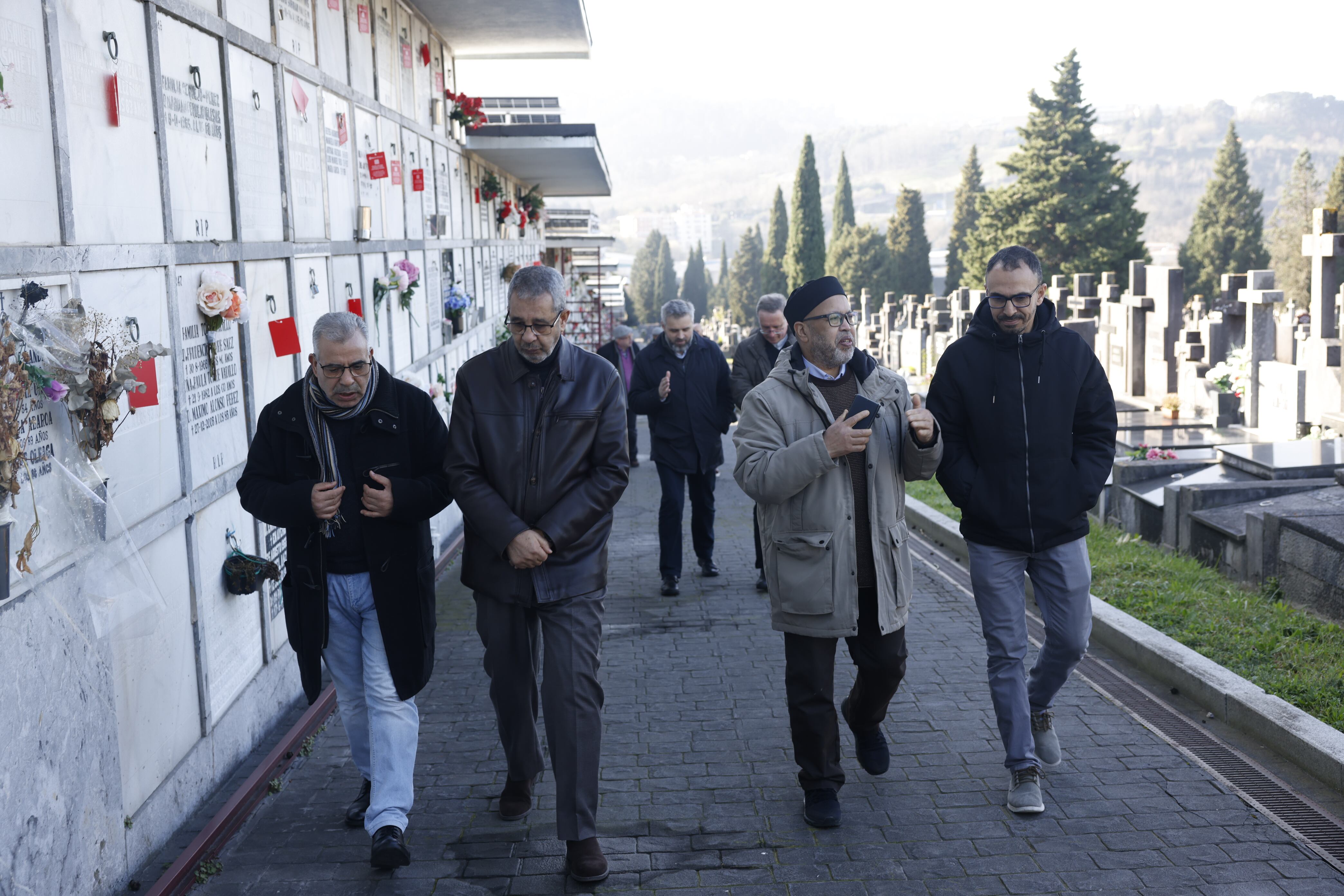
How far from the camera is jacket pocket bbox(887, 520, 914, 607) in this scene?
4375 mm

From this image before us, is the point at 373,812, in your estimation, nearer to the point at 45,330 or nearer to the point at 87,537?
the point at 87,537

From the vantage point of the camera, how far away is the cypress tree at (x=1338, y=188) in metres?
43.0

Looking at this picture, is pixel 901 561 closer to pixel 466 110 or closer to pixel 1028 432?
pixel 1028 432

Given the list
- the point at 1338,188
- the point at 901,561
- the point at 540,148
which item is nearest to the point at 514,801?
the point at 901,561

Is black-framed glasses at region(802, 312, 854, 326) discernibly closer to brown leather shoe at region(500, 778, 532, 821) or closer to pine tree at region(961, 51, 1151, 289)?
brown leather shoe at region(500, 778, 532, 821)

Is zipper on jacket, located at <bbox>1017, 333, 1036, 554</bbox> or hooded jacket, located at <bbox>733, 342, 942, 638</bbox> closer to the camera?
hooded jacket, located at <bbox>733, 342, 942, 638</bbox>

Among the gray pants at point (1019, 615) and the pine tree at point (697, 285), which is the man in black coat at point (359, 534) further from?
the pine tree at point (697, 285)

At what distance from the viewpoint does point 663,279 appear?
130250 millimetres

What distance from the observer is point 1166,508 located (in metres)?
9.07

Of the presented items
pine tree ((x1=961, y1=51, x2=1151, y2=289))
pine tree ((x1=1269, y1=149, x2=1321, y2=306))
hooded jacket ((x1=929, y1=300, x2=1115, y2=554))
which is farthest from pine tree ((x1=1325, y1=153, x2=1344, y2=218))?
hooded jacket ((x1=929, y1=300, x2=1115, y2=554))

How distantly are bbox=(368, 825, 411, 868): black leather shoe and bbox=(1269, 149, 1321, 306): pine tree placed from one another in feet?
173

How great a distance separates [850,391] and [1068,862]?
1798 millimetres

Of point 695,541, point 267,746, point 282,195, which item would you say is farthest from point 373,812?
point 695,541

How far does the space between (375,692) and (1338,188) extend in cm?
4788
